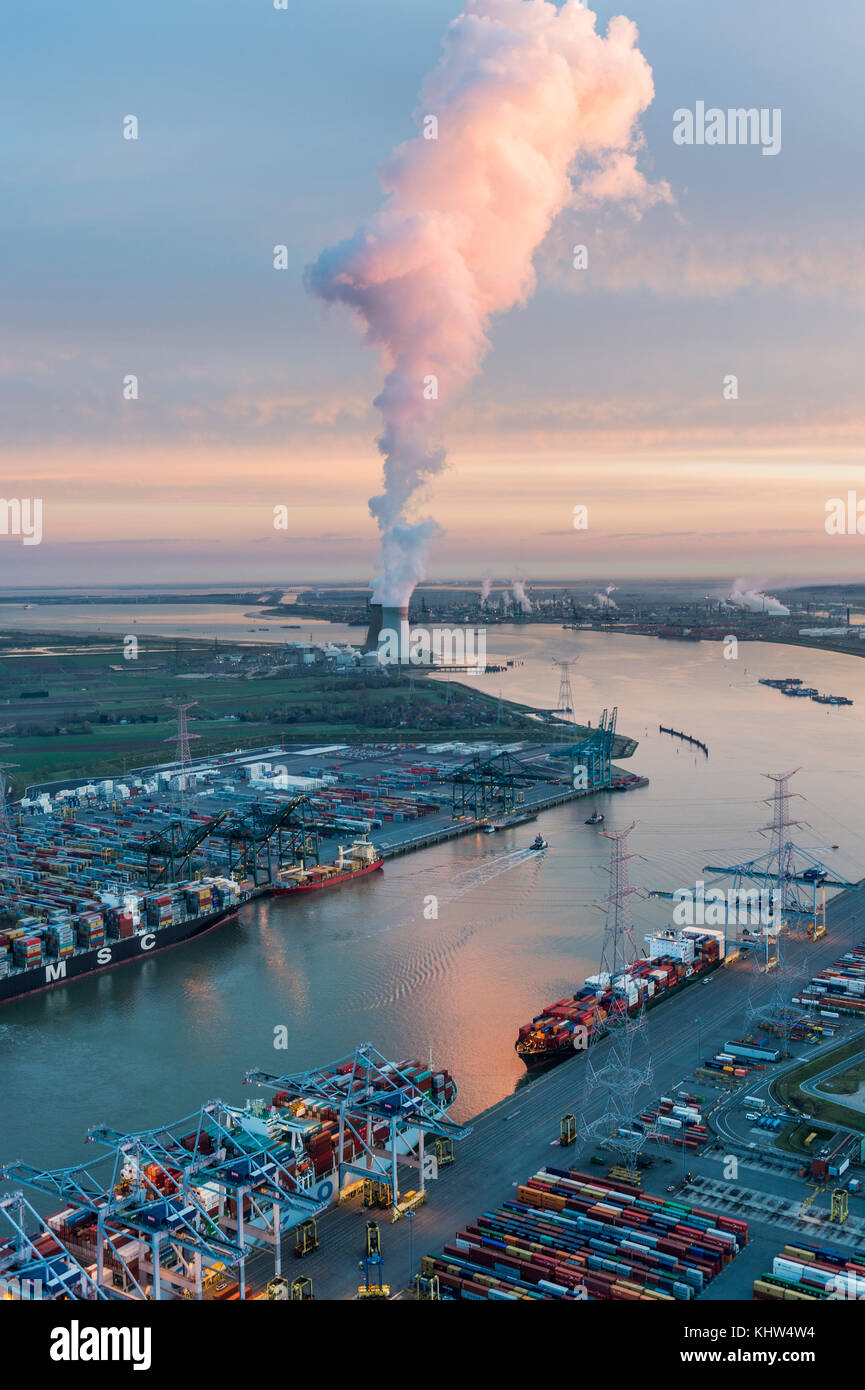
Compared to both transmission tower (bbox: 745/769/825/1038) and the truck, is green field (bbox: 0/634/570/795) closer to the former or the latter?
transmission tower (bbox: 745/769/825/1038)

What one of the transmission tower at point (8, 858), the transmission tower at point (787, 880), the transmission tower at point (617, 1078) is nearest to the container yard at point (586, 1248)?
the transmission tower at point (617, 1078)

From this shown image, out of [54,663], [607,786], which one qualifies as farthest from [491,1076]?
[54,663]

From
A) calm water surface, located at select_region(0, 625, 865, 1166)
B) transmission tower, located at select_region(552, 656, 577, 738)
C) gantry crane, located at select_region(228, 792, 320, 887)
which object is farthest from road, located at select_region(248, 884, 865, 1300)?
transmission tower, located at select_region(552, 656, 577, 738)

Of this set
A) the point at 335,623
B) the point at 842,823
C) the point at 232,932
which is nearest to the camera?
the point at 232,932
